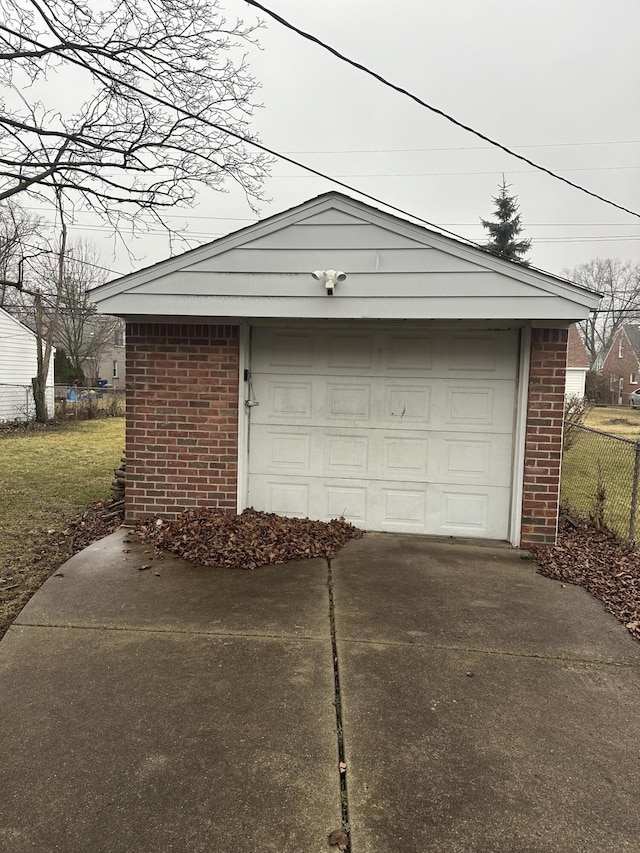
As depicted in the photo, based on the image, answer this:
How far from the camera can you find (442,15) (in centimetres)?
629

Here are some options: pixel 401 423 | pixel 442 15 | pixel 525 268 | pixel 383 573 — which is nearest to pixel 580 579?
pixel 383 573

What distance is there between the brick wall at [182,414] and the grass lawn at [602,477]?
4247 mm

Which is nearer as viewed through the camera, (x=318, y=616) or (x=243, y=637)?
(x=243, y=637)

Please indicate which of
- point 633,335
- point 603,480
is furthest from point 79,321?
point 633,335

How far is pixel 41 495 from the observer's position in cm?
796

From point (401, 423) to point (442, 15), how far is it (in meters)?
4.87

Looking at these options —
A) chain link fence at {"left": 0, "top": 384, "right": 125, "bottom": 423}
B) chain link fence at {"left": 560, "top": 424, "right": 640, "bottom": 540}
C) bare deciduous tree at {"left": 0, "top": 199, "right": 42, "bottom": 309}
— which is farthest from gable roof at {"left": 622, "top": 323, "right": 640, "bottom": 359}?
bare deciduous tree at {"left": 0, "top": 199, "right": 42, "bottom": 309}

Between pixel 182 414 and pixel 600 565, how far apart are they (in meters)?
4.25

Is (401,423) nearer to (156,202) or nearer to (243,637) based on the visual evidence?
(243,637)

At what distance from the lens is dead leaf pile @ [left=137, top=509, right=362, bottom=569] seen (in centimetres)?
480

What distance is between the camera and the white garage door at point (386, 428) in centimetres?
543

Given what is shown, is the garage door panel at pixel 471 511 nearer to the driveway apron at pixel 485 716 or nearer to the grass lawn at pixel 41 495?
the driveway apron at pixel 485 716

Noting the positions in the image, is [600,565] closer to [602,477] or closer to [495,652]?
[495,652]

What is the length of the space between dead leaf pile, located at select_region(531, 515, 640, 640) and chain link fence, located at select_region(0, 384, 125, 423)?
15089 mm
